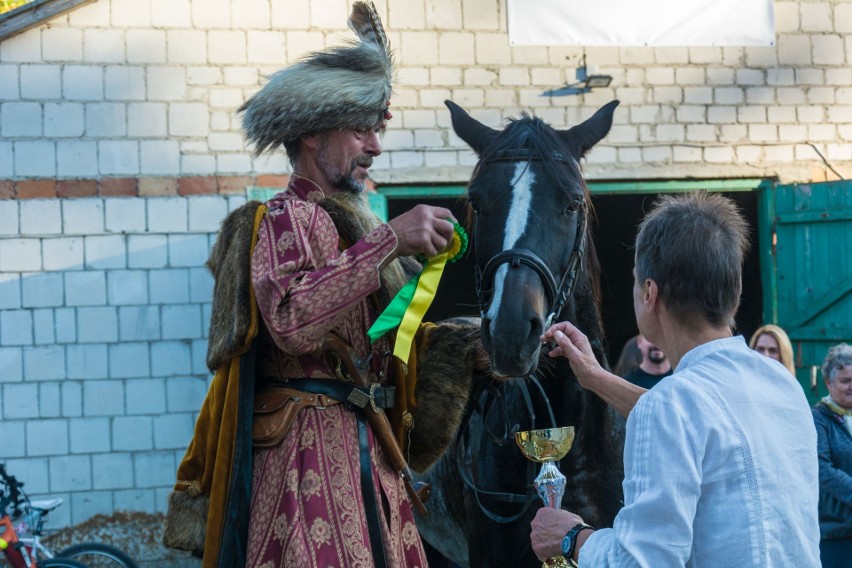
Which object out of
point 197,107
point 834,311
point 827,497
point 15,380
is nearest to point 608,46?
point 834,311

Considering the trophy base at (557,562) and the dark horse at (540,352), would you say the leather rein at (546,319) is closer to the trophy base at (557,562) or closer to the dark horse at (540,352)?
the dark horse at (540,352)

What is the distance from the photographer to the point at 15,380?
700cm

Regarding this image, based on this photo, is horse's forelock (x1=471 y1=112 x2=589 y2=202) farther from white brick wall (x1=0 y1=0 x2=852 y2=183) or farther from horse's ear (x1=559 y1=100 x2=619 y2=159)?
white brick wall (x1=0 y1=0 x2=852 y2=183)

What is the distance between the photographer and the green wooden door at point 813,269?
7.51 metres

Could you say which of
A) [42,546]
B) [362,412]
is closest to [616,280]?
[42,546]

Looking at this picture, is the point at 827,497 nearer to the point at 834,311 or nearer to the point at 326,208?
the point at 834,311

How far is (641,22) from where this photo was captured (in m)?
7.70

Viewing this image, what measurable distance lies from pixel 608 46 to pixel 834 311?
8.80 ft

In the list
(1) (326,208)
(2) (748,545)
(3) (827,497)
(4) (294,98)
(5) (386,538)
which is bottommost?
(3) (827,497)

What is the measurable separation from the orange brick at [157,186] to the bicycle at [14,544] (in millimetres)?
2156

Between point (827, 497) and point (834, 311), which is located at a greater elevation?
point (834, 311)

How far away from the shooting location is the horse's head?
112 inches

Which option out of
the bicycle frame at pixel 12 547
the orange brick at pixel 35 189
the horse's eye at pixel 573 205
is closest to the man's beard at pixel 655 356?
the horse's eye at pixel 573 205

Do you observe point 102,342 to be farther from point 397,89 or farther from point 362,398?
point 362,398
